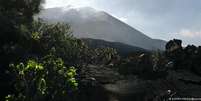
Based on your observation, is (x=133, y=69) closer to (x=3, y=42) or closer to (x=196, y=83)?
(x=196, y=83)

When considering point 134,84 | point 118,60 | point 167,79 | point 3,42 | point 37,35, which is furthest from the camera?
point 118,60

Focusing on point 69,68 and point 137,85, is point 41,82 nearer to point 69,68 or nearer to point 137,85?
point 69,68

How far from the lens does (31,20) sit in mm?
61250

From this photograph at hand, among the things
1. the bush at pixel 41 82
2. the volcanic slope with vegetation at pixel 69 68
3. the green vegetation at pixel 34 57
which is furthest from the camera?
the volcanic slope with vegetation at pixel 69 68

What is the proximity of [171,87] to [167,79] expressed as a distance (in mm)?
4780

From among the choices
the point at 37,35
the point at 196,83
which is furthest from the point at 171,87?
the point at 37,35

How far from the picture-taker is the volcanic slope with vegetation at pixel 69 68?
34.9 meters

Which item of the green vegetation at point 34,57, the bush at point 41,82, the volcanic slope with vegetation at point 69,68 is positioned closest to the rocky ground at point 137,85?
the volcanic slope with vegetation at point 69,68

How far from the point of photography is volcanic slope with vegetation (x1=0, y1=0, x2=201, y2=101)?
34906 mm

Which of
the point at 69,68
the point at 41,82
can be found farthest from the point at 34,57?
the point at 41,82

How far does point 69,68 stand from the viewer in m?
41.9

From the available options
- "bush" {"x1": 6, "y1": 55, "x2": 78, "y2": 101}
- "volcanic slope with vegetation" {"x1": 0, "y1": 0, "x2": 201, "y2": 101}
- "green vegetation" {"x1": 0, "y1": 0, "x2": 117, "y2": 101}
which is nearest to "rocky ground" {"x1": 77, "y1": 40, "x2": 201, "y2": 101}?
"volcanic slope with vegetation" {"x1": 0, "y1": 0, "x2": 201, "y2": 101}

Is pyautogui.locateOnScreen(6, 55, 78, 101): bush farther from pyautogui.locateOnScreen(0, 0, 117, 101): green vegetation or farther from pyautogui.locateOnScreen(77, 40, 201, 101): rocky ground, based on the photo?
pyautogui.locateOnScreen(77, 40, 201, 101): rocky ground

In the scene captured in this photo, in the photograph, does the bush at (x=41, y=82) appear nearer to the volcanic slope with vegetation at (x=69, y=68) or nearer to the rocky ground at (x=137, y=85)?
the volcanic slope with vegetation at (x=69, y=68)
